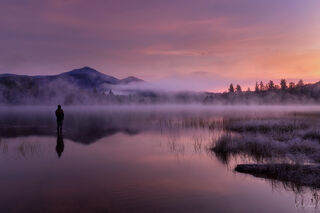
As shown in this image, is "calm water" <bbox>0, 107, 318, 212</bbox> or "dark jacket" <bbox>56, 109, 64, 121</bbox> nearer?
"calm water" <bbox>0, 107, 318, 212</bbox>

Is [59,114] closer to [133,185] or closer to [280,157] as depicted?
[133,185]

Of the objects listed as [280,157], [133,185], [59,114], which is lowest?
Answer: [133,185]

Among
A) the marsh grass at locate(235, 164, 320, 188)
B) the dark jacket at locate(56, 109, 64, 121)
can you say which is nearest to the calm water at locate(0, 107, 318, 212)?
the marsh grass at locate(235, 164, 320, 188)

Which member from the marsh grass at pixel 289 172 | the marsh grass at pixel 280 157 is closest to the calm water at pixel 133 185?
the marsh grass at pixel 289 172

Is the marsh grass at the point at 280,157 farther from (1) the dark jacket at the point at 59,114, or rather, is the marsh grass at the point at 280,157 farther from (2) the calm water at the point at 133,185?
(1) the dark jacket at the point at 59,114

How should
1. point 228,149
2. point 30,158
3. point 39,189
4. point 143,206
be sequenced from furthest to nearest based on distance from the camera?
point 228,149, point 30,158, point 39,189, point 143,206

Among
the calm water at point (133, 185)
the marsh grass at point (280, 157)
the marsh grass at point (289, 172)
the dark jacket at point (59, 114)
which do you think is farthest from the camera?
the dark jacket at point (59, 114)

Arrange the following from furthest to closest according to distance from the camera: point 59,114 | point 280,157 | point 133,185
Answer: point 59,114
point 280,157
point 133,185

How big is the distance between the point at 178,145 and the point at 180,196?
12.6m

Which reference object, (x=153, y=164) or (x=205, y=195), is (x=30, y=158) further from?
(x=205, y=195)

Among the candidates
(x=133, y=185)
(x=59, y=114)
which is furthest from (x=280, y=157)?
(x=59, y=114)

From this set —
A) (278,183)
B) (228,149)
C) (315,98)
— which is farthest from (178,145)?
(315,98)

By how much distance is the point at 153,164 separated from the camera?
17094 mm

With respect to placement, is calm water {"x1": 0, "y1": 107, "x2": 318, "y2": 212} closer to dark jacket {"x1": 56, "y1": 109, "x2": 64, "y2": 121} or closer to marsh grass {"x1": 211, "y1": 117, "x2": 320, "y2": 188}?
marsh grass {"x1": 211, "y1": 117, "x2": 320, "y2": 188}
